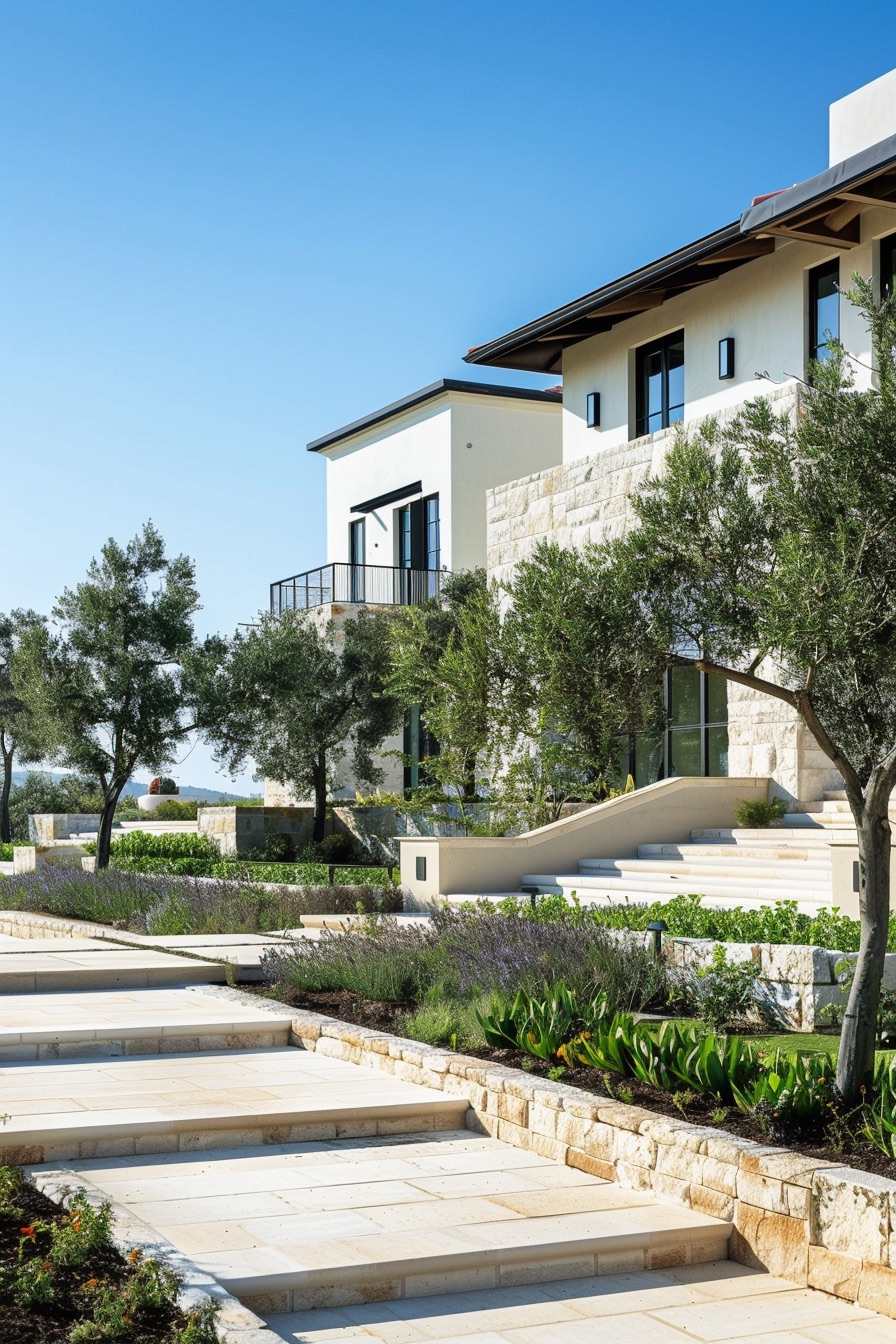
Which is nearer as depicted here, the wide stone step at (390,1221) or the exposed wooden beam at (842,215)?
the wide stone step at (390,1221)

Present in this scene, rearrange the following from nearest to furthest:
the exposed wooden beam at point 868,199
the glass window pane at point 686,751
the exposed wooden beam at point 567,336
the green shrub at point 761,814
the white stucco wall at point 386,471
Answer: the exposed wooden beam at point 868,199, the green shrub at point 761,814, the glass window pane at point 686,751, the exposed wooden beam at point 567,336, the white stucco wall at point 386,471

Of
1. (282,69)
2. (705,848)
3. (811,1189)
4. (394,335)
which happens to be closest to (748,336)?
(394,335)

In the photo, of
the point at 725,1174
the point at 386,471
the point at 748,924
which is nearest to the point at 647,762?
the point at 748,924

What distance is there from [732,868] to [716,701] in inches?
186

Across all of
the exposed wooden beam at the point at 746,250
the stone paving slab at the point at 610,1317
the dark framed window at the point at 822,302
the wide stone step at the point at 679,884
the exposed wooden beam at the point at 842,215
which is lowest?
the stone paving slab at the point at 610,1317

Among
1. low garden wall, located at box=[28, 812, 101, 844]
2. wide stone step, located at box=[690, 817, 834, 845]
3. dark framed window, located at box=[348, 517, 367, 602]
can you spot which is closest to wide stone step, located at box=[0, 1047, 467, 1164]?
wide stone step, located at box=[690, 817, 834, 845]

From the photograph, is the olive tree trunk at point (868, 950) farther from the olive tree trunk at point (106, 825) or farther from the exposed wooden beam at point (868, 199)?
the olive tree trunk at point (106, 825)

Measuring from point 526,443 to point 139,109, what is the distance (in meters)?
17.9

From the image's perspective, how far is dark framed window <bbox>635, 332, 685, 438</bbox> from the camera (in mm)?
21328

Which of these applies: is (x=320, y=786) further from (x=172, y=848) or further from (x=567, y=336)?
(x=567, y=336)

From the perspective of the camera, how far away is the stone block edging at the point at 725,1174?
4766 mm

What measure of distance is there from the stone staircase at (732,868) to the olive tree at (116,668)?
5.93 meters

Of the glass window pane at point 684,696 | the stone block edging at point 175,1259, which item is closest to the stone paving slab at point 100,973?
the stone block edging at point 175,1259

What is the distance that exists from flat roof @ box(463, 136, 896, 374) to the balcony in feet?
21.7
